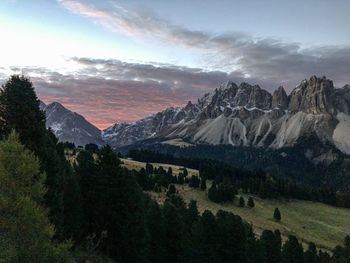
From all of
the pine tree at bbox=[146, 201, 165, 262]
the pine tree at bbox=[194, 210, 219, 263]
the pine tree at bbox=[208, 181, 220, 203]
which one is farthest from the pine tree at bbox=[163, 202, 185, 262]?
the pine tree at bbox=[208, 181, 220, 203]

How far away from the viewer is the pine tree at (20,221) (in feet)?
68.6

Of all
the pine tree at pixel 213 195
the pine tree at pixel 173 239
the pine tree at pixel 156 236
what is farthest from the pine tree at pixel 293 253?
the pine tree at pixel 213 195

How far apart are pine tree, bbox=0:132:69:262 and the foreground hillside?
11232 centimetres

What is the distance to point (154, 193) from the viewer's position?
151000 millimetres

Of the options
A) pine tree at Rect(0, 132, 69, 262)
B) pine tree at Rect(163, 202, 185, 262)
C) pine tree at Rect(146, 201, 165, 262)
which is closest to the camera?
pine tree at Rect(0, 132, 69, 262)

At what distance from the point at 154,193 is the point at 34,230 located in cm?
13082

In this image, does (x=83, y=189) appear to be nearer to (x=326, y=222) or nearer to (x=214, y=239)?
(x=214, y=239)

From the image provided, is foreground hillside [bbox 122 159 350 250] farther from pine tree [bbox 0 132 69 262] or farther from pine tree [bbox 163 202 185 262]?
pine tree [bbox 0 132 69 262]

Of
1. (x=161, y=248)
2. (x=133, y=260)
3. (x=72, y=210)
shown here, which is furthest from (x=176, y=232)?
(x=72, y=210)

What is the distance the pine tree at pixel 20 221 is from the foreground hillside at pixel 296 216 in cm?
11232

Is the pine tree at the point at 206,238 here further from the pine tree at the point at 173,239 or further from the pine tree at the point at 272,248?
the pine tree at the point at 272,248

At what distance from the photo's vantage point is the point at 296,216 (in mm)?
166500

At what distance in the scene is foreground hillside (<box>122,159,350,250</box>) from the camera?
139 m

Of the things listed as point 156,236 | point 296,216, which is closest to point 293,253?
point 156,236
